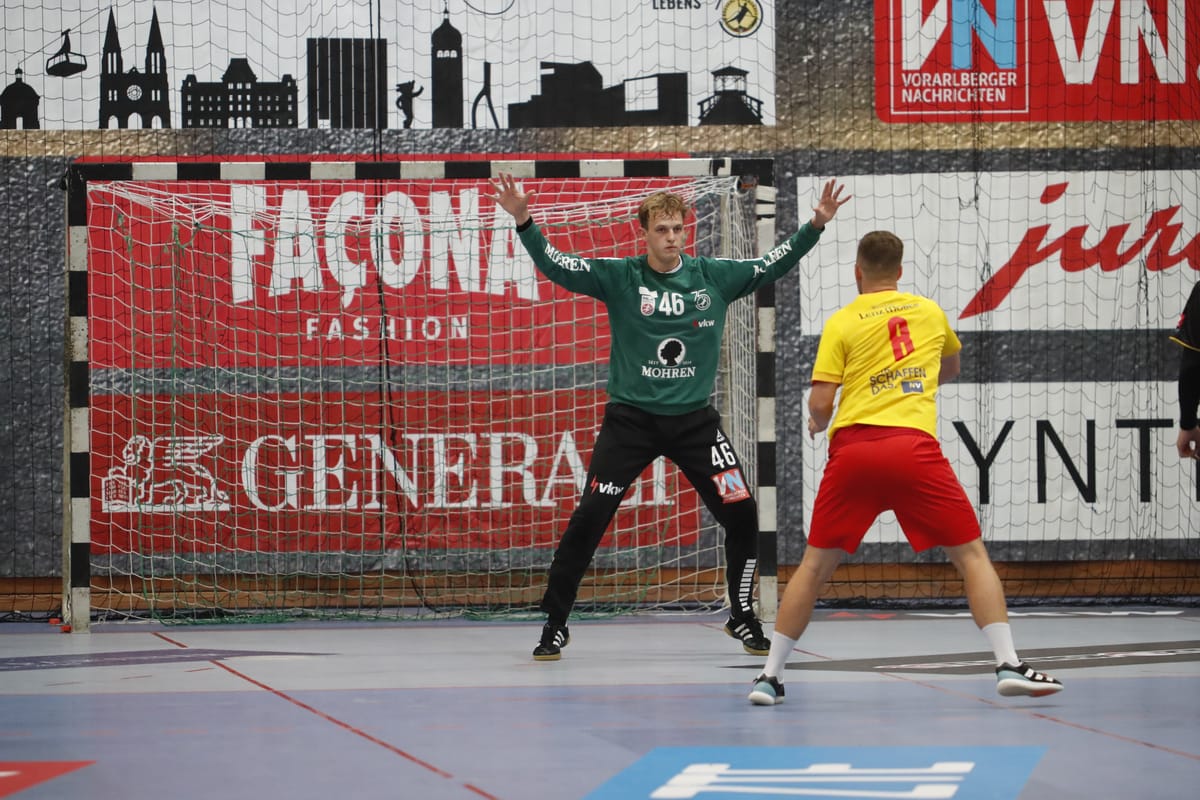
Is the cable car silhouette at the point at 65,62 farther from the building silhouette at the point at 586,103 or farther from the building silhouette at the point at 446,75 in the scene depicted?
the building silhouette at the point at 586,103

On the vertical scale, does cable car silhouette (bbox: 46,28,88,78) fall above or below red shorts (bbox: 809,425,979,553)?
above

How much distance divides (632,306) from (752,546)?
123cm

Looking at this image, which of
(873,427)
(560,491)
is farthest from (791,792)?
(560,491)

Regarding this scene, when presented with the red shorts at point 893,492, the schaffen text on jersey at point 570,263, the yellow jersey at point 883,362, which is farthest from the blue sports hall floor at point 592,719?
the schaffen text on jersey at point 570,263

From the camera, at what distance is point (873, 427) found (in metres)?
4.99

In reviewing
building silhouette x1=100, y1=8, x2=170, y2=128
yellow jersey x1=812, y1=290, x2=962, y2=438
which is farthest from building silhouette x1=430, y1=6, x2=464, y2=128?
yellow jersey x1=812, y1=290, x2=962, y2=438

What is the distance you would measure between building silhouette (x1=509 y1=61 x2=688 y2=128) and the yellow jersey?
15.9ft

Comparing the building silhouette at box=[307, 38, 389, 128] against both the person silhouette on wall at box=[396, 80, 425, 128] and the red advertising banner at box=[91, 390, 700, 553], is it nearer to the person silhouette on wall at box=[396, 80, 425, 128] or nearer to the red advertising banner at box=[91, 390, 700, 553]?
the person silhouette on wall at box=[396, 80, 425, 128]

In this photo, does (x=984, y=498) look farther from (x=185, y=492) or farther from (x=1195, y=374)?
(x=185, y=492)

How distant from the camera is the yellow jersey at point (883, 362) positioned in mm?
5004

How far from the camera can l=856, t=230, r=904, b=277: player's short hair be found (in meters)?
5.07

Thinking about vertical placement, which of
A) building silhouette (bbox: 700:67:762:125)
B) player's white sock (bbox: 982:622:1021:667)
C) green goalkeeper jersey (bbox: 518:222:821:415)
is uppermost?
building silhouette (bbox: 700:67:762:125)

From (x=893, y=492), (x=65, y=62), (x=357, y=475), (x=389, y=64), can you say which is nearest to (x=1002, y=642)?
(x=893, y=492)

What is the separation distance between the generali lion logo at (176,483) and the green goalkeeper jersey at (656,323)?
3.70m
